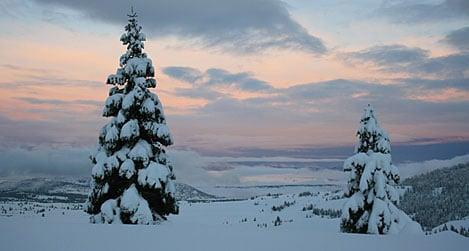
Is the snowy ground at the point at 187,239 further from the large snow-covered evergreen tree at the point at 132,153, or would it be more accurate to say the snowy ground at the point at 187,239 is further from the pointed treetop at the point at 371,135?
the pointed treetop at the point at 371,135

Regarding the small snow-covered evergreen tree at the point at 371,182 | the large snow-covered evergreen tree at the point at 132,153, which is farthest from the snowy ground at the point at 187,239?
the small snow-covered evergreen tree at the point at 371,182

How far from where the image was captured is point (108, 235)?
9133 mm

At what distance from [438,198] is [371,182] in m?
18.2

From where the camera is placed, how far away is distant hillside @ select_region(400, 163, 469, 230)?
3189cm

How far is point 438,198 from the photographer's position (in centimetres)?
3616

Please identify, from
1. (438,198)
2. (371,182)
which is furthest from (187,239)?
(438,198)

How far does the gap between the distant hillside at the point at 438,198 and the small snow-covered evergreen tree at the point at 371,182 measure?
11.3m

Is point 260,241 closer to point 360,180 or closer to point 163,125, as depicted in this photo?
point 163,125

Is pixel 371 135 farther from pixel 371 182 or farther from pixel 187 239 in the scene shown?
pixel 187 239

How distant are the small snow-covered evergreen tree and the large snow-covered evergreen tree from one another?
8.56 m

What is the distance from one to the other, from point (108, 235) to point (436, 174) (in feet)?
146

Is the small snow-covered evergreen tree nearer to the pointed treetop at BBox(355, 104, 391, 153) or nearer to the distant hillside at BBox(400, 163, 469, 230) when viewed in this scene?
the pointed treetop at BBox(355, 104, 391, 153)

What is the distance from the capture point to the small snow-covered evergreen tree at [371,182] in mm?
20922

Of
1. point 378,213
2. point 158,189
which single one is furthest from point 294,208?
point 158,189
